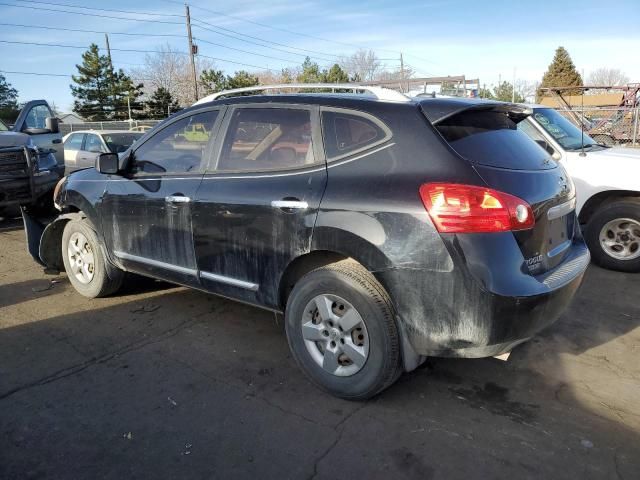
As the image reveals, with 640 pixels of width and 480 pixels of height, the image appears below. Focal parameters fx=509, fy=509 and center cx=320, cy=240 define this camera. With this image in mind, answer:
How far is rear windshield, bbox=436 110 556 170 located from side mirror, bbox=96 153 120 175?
2.76m

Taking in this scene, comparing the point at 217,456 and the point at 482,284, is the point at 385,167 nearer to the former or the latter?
the point at 482,284

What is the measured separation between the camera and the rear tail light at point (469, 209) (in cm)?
262

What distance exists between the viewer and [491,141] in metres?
3.05

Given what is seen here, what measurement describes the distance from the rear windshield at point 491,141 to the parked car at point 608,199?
2.34 meters

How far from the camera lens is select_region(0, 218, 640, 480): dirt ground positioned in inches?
99.8

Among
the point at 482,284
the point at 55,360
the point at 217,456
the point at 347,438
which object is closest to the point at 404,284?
the point at 482,284

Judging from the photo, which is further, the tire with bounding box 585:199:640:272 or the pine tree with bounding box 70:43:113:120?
the pine tree with bounding box 70:43:113:120

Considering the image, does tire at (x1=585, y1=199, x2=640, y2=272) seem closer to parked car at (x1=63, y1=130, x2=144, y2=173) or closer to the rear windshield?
the rear windshield

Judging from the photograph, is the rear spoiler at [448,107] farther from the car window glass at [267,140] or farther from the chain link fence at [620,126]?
the chain link fence at [620,126]

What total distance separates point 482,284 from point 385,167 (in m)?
0.84

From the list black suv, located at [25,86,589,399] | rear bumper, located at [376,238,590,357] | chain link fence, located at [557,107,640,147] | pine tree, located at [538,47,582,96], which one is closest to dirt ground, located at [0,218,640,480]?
black suv, located at [25,86,589,399]

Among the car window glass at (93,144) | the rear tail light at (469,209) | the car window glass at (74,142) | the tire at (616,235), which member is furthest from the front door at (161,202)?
the car window glass at (74,142)

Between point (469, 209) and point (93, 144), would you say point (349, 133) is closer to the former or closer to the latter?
point (469, 209)

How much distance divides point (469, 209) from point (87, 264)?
3.75 meters
